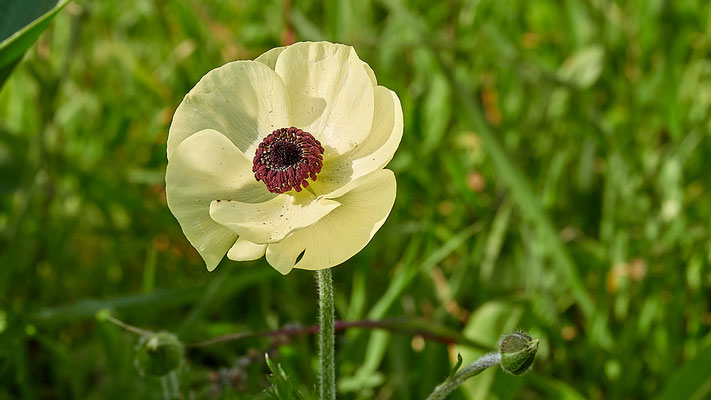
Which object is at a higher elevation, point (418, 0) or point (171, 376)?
point (418, 0)

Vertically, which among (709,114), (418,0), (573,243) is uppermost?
(418,0)

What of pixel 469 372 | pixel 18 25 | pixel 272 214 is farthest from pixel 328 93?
pixel 18 25

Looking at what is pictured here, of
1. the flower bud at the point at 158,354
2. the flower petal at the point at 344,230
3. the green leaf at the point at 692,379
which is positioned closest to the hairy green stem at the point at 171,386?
the flower bud at the point at 158,354

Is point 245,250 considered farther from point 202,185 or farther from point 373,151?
point 373,151

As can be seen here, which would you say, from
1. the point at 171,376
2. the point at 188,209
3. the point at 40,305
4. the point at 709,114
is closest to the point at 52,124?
the point at 40,305

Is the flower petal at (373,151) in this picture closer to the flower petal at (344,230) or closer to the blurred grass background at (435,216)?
the flower petal at (344,230)

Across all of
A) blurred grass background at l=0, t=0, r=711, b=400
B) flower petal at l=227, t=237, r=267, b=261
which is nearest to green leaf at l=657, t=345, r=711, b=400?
blurred grass background at l=0, t=0, r=711, b=400

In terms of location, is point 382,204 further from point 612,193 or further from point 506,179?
point 612,193
